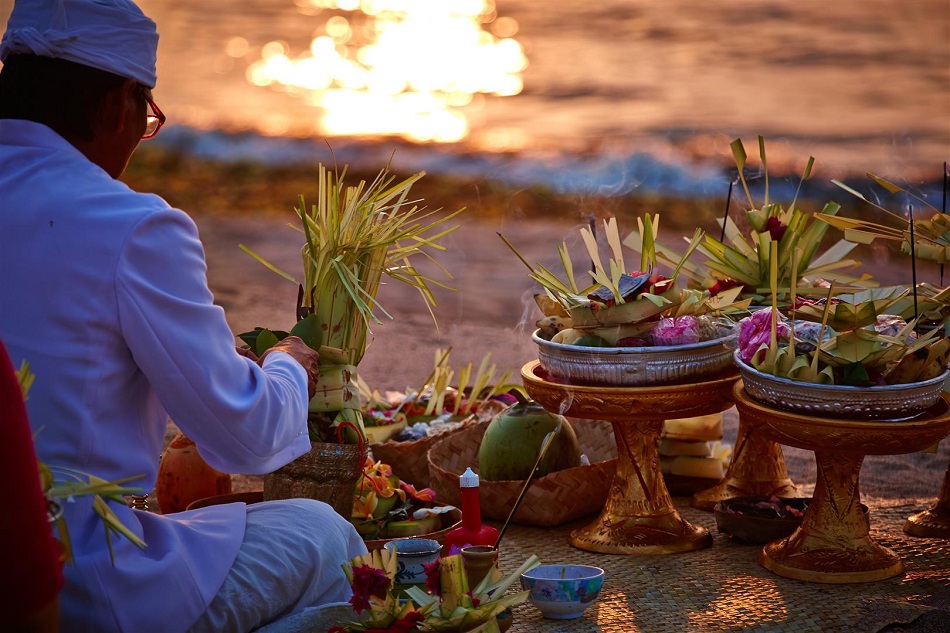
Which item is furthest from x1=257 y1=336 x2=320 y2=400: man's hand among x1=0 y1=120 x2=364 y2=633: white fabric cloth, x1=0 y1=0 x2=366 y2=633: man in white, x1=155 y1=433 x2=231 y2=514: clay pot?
x1=155 y1=433 x2=231 y2=514: clay pot

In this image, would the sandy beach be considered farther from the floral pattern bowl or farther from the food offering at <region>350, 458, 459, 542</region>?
the floral pattern bowl

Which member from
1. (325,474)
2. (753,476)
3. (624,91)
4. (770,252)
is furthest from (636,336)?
(624,91)

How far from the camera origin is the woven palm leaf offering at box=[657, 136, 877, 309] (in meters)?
4.16

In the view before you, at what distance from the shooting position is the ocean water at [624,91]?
45.0 feet

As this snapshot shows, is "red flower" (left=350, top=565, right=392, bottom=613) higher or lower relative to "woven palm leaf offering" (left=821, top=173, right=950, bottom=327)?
lower

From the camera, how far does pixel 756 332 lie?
11.9ft

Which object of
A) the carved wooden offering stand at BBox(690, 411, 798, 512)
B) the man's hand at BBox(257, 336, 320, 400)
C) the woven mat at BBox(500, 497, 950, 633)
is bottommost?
the woven mat at BBox(500, 497, 950, 633)

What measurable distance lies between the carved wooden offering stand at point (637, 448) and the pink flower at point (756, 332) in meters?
0.19

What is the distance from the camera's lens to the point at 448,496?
4.11m

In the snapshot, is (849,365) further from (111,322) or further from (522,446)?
(111,322)

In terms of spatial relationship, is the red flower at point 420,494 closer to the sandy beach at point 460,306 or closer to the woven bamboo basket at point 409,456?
the woven bamboo basket at point 409,456

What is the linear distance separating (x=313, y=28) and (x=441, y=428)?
1547cm

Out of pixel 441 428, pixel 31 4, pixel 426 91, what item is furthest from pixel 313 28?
pixel 31 4

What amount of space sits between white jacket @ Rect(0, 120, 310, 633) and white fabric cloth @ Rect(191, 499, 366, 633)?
0.12 meters
